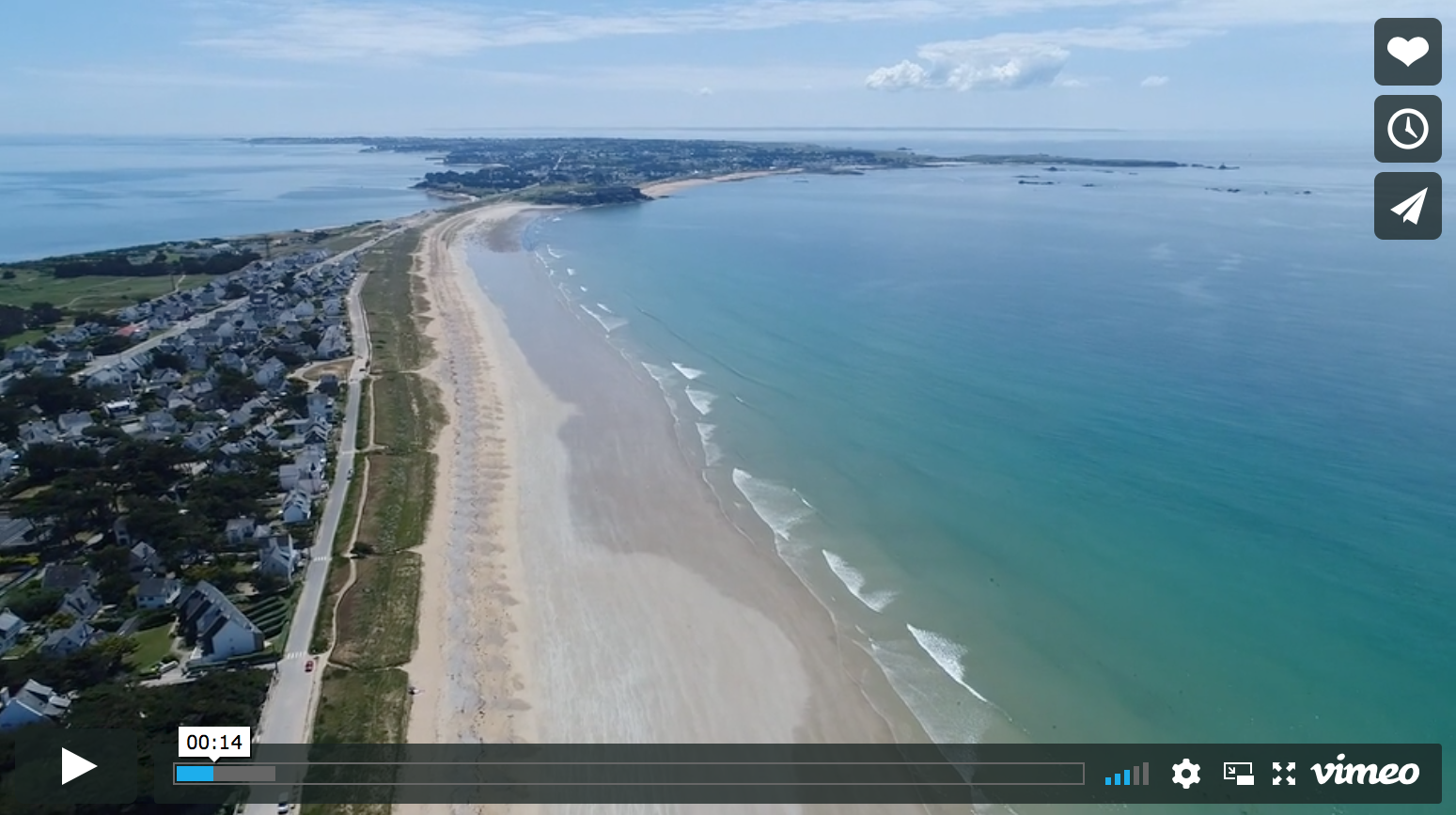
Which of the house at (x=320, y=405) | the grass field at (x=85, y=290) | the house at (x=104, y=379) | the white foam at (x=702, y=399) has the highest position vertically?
the grass field at (x=85, y=290)

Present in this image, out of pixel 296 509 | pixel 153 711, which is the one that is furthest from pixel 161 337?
pixel 153 711

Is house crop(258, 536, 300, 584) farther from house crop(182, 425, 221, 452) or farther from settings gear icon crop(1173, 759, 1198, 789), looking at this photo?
A: settings gear icon crop(1173, 759, 1198, 789)

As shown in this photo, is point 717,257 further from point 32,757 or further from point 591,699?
point 32,757

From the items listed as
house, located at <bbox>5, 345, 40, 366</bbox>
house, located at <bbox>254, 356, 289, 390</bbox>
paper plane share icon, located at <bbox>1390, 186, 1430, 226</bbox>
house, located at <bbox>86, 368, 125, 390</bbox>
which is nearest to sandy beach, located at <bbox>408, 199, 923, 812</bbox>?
house, located at <bbox>254, 356, 289, 390</bbox>

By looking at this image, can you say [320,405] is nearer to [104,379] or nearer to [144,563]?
[104,379]

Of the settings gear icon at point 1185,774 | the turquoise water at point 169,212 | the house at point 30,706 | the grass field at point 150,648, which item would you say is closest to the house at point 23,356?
the grass field at point 150,648

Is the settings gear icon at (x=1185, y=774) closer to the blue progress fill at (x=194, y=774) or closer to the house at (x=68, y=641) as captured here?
Result: the blue progress fill at (x=194, y=774)

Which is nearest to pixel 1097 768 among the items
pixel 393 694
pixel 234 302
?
pixel 393 694
